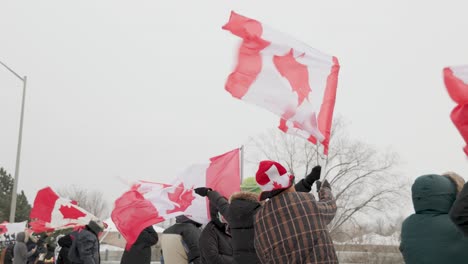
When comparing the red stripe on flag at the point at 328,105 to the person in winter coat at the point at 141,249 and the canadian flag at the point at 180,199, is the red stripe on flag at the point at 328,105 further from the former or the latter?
the person in winter coat at the point at 141,249

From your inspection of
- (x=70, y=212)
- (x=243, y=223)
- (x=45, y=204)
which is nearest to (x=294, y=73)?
(x=243, y=223)

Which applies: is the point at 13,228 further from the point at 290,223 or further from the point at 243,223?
the point at 290,223

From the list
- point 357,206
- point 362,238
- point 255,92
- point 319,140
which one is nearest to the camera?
point 319,140

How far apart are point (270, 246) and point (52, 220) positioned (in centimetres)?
831

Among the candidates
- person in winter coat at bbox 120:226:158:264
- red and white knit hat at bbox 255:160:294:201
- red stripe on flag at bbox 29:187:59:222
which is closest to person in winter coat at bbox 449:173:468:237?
red and white knit hat at bbox 255:160:294:201

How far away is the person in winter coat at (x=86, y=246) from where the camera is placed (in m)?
9.45

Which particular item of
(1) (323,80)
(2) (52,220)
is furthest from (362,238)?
(1) (323,80)

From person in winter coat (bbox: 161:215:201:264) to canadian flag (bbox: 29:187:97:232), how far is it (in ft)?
14.1

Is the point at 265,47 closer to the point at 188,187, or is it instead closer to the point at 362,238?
the point at 188,187

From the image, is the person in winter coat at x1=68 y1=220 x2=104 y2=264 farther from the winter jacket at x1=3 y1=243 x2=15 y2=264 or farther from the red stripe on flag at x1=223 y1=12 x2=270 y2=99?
the winter jacket at x1=3 y1=243 x2=15 y2=264

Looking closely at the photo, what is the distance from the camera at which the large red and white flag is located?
6156 millimetres

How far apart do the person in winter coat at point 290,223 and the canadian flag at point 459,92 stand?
4.99 feet

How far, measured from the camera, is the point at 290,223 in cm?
485

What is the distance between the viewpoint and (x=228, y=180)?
8.27 m
